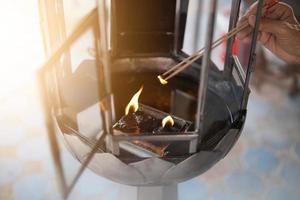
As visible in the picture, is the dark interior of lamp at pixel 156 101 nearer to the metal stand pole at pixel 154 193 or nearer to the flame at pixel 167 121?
the flame at pixel 167 121

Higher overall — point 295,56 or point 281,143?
point 295,56

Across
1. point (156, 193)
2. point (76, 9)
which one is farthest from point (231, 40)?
point (76, 9)

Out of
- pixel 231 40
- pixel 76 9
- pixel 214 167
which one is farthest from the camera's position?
pixel 76 9

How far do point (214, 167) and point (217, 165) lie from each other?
2 cm

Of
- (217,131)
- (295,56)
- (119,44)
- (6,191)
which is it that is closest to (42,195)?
(6,191)

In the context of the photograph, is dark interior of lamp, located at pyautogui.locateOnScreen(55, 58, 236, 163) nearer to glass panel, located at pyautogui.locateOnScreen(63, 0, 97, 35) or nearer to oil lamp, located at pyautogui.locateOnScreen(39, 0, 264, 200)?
oil lamp, located at pyautogui.locateOnScreen(39, 0, 264, 200)

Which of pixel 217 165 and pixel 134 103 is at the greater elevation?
pixel 134 103

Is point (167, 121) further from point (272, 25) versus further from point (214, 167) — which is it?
point (214, 167)

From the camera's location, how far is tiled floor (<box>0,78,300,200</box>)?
1866 mm

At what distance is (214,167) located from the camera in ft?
6.53

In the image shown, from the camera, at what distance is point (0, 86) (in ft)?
7.97

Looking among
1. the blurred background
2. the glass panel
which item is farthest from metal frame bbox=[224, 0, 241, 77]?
the glass panel

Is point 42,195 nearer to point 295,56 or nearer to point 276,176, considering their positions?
point 276,176

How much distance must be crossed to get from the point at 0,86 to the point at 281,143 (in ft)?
5.62
